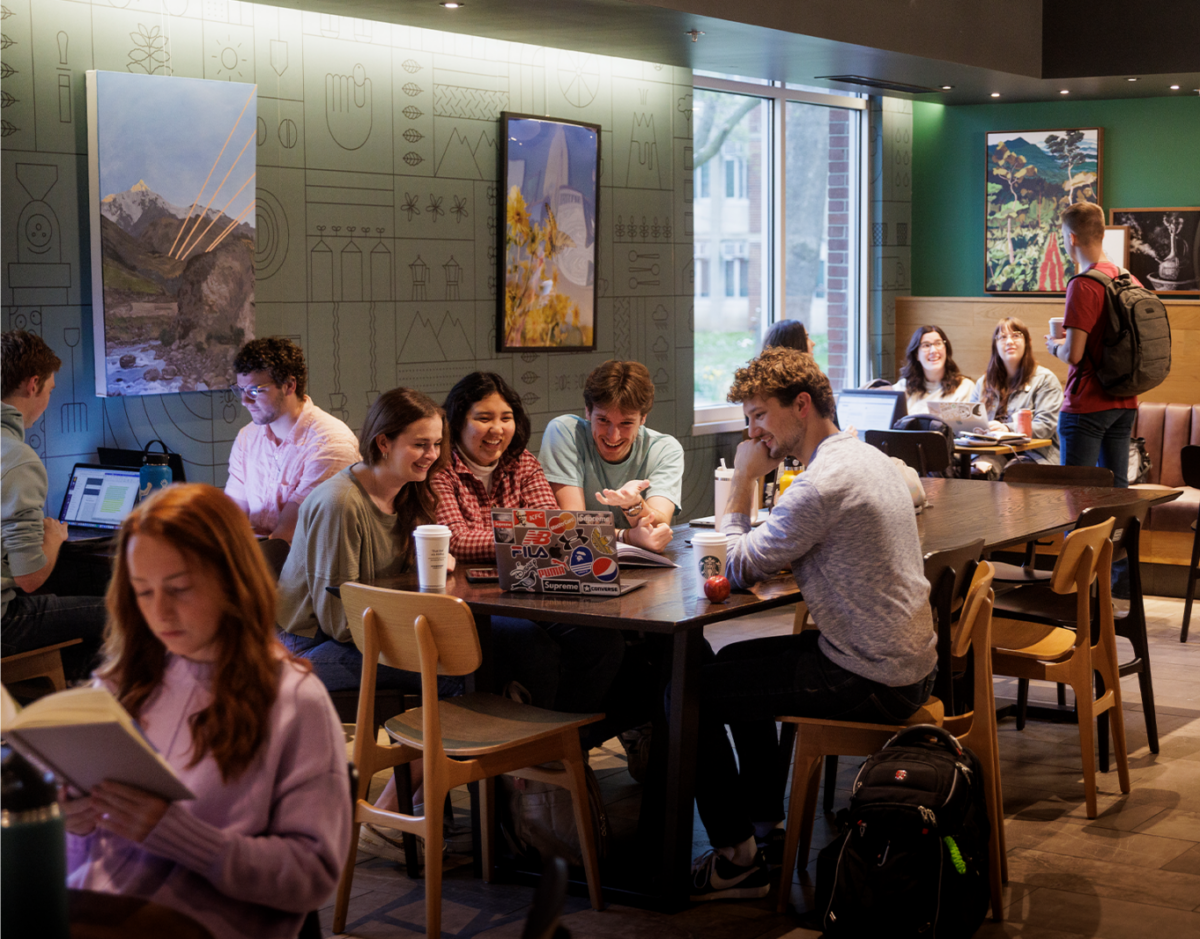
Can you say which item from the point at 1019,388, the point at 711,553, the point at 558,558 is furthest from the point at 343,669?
the point at 1019,388

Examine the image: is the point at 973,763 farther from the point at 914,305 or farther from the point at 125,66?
the point at 914,305

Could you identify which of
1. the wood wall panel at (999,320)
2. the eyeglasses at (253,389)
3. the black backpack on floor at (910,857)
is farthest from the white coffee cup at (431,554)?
the wood wall panel at (999,320)

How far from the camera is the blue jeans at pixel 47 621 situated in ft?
13.3

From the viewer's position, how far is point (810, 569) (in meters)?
3.27

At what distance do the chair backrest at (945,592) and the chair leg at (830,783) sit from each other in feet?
2.31

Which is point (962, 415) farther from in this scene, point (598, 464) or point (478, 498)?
point (478, 498)

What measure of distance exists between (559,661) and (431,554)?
60 centimetres

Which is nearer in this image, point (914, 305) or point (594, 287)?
point (594, 287)

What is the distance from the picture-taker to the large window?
8305 millimetres

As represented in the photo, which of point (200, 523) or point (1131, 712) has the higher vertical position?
point (200, 523)

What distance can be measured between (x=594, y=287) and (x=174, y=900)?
5.80m

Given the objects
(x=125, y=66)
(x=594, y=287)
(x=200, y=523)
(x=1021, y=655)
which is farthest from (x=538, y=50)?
(x=200, y=523)

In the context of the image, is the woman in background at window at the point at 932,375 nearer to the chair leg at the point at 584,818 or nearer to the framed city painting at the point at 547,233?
the framed city painting at the point at 547,233

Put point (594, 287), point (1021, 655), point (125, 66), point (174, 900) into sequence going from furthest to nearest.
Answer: point (594, 287) < point (125, 66) < point (1021, 655) < point (174, 900)
